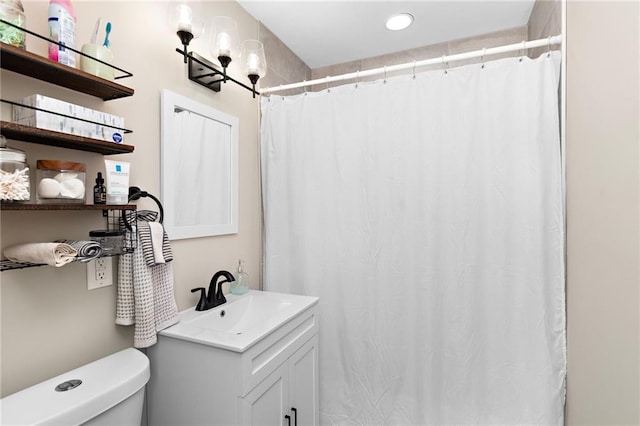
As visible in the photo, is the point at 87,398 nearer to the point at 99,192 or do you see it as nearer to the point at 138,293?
the point at 138,293

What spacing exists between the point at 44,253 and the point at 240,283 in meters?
1.00

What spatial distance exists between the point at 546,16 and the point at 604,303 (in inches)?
57.5

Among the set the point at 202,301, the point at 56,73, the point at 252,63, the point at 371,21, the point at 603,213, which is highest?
the point at 371,21

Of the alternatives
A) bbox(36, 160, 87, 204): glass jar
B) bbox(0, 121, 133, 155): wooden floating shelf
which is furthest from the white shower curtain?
bbox(36, 160, 87, 204): glass jar

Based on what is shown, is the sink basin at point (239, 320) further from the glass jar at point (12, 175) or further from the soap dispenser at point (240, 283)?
the glass jar at point (12, 175)

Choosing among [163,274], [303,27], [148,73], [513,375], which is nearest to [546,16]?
[303,27]

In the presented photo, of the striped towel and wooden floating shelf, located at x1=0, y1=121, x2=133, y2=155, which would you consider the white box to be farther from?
the striped towel

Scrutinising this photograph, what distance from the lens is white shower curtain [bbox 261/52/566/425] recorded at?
1.52 meters

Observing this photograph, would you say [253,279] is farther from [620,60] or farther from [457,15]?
[457,15]

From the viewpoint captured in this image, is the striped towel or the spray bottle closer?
the spray bottle

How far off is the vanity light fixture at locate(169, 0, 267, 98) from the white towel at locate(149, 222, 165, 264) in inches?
27.2

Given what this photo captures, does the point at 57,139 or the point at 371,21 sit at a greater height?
the point at 371,21

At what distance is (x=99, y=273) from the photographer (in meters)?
1.14

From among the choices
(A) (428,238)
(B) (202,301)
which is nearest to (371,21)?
(A) (428,238)
